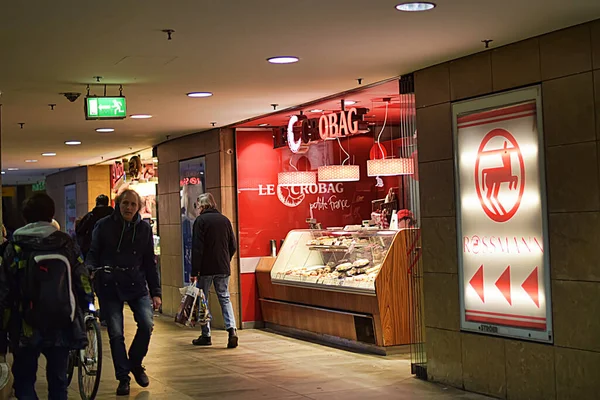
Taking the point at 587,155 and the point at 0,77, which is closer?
the point at 587,155

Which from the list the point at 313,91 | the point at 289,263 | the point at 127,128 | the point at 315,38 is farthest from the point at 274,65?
the point at 127,128

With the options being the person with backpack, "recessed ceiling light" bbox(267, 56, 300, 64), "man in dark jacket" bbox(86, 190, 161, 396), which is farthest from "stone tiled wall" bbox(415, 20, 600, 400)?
the person with backpack

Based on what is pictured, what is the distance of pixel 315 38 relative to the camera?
22.3 ft

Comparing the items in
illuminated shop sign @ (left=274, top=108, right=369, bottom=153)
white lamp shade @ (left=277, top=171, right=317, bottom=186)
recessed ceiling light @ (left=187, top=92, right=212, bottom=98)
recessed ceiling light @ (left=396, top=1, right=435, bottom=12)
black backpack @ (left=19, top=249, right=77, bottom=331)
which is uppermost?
recessed ceiling light @ (left=396, top=1, right=435, bottom=12)

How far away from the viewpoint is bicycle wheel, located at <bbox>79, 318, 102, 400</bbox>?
7398mm

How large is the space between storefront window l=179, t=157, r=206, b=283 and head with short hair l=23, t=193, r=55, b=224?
750 cm

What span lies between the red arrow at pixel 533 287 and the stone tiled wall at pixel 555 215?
0.67 ft

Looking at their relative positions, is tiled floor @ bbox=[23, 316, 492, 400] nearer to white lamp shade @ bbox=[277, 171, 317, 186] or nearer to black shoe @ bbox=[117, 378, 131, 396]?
black shoe @ bbox=[117, 378, 131, 396]

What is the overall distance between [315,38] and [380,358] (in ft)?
13.3

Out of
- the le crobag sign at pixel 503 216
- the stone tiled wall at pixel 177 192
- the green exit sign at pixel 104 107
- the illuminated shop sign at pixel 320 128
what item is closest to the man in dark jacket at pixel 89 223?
the stone tiled wall at pixel 177 192

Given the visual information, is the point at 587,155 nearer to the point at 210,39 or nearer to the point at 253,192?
the point at 210,39

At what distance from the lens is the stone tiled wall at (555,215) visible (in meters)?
6.39

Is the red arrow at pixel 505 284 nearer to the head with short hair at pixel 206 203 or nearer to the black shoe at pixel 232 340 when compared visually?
the black shoe at pixel 232 340

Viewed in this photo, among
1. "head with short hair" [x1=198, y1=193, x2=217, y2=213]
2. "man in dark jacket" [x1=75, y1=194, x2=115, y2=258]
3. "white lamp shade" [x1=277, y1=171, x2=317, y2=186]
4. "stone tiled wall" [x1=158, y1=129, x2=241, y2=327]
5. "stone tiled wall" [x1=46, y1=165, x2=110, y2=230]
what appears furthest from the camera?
"stone tiled wall" [x1=46, y1=165, x2=110, y2=230]
